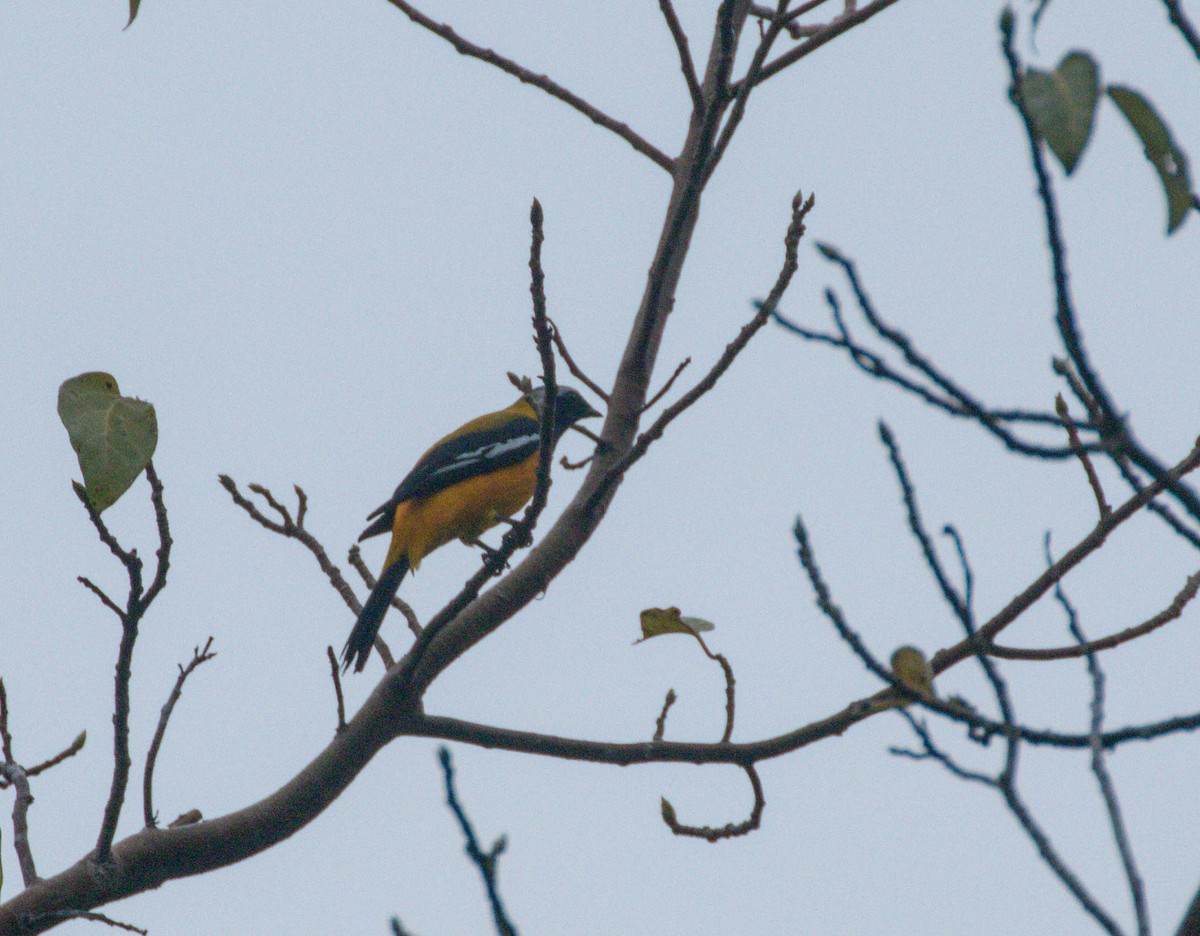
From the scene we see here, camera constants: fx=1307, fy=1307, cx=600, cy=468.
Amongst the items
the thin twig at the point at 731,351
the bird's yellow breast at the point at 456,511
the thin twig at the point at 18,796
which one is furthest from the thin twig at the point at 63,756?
the bird's yellow breast at the point at 456,511

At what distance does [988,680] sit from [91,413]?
1.83 m

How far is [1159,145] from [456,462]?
5786 mm

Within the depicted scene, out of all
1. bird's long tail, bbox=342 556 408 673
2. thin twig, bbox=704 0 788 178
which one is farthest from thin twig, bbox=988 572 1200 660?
bird's long tail, bbox=342 556 408 673

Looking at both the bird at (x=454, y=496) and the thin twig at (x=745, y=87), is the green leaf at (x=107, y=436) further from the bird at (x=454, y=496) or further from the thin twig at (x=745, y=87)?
the bird at (x=454, y=496)

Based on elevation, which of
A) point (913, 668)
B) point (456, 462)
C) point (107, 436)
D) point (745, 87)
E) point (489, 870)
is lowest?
point (489, 870)

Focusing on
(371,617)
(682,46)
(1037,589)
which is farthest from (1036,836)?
(371,617)

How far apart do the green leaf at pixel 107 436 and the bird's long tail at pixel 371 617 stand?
140 centimetres

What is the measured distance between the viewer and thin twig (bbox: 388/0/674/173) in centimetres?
380

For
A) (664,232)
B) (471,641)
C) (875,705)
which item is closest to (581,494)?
(471,641)

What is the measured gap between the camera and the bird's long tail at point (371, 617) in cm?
404

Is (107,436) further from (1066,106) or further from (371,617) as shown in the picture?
(1066,106)

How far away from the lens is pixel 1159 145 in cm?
151

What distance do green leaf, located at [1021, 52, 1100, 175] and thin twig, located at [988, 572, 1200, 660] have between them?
1.56 meters

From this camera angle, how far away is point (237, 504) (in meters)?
4.13
